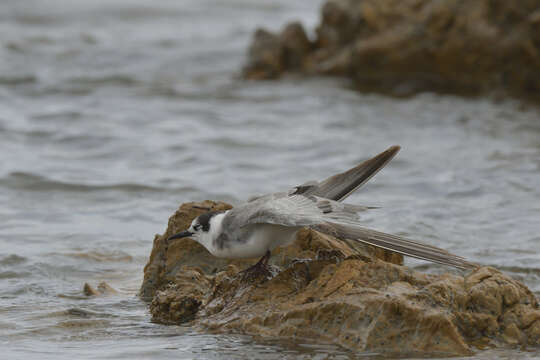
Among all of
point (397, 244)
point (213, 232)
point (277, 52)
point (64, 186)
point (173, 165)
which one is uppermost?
point (277, 52)

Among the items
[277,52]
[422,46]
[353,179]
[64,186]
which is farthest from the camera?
[277,52]

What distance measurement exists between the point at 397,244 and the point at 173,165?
7.25 m

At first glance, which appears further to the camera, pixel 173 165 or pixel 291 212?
pixel 173 165

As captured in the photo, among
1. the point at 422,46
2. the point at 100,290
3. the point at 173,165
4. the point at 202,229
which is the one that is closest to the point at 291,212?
the point at 202,229

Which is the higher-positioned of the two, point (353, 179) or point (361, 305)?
point (353, 179)

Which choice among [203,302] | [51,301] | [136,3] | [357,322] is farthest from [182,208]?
[136,3]

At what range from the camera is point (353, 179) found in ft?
20.5

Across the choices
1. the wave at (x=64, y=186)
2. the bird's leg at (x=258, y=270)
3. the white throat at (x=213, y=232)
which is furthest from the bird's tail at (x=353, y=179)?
the wave at (x=64, y=186)

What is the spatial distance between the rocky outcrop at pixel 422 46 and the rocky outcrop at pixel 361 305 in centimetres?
943

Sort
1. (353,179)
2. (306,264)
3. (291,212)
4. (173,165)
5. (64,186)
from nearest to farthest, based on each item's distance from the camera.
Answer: (291,212) → (306,264) → (353,179) → (64,186) → (173,165)

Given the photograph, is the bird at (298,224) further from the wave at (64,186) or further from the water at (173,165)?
the wave at (64,186)

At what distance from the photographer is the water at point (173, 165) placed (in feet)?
22.1

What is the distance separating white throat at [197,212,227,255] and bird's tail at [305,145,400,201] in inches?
27.6

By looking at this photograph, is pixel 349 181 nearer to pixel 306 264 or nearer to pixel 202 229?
pixel 306 264
